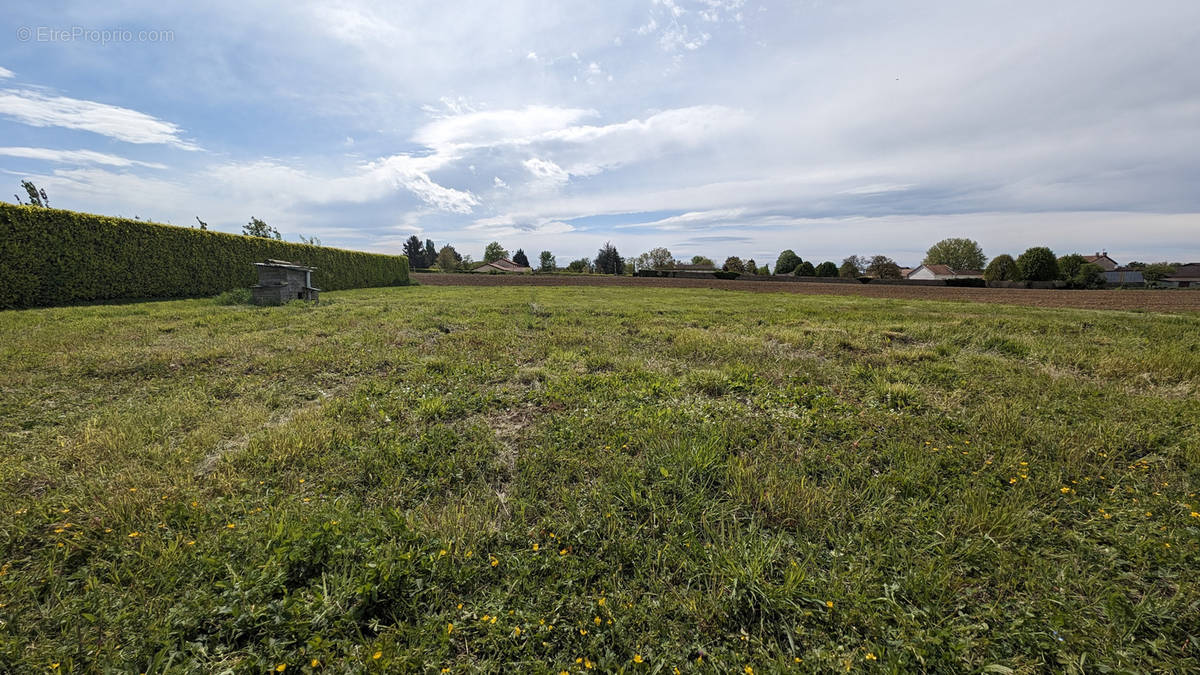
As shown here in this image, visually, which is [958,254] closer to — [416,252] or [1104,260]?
[1104,260]

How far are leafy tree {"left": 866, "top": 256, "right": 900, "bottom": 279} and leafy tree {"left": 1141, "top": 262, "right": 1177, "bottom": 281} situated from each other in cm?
3138

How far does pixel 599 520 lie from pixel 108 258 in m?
18.4

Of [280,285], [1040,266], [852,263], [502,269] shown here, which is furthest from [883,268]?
[280,285]

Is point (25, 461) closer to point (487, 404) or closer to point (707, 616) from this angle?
point (487, 404)

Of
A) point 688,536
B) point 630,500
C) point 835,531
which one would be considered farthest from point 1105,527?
point 630,500

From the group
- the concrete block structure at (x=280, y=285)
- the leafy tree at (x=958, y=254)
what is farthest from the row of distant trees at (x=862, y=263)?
the concrete block structure at (x=280, y=285)

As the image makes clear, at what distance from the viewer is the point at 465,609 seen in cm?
196

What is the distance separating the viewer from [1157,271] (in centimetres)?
6844

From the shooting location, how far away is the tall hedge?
10406 millimetres

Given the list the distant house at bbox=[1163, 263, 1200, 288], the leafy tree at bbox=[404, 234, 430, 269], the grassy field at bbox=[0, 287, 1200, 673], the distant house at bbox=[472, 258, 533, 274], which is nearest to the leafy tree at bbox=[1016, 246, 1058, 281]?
the distant house at bbox=[1163, 263, 1200, 288]

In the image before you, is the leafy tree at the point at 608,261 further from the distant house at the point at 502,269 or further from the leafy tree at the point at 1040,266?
the leafy tree at the point at 1040,266

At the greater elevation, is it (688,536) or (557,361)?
(557,361)

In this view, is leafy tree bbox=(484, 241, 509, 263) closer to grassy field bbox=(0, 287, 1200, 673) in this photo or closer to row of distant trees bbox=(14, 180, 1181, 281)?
row of distant trees bbox=(14, 180, 1181, 281)

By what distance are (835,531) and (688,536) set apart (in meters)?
0.92
